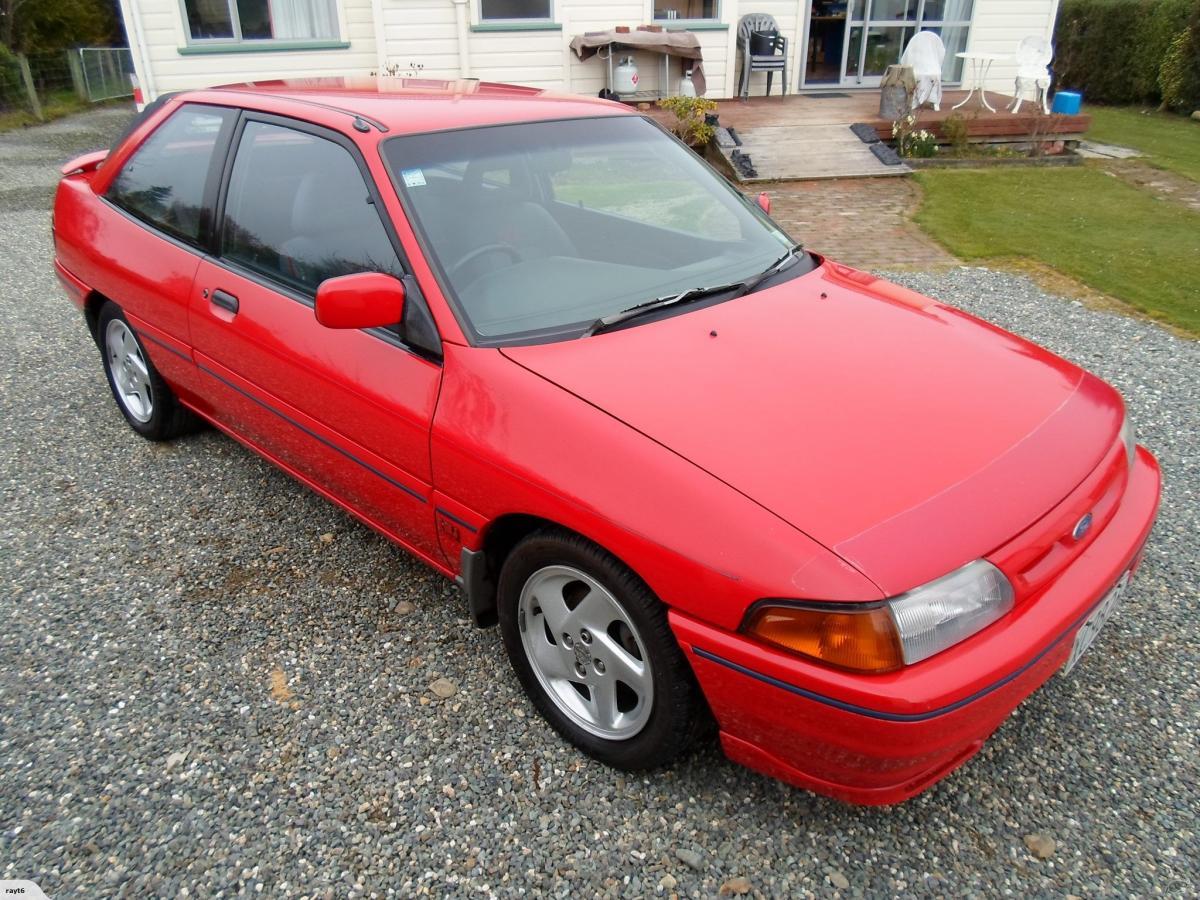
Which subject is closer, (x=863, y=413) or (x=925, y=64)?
(x=863, y=413)

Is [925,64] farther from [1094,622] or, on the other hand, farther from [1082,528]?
[1094,622]

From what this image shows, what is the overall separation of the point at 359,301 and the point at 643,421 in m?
0.87

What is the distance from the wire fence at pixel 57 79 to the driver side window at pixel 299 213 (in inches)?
669

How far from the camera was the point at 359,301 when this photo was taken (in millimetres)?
2391

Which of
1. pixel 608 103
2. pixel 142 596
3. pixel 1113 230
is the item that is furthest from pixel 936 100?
pixel 142 596

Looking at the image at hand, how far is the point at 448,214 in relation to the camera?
8.81 feet

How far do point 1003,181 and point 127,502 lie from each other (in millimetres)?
9441

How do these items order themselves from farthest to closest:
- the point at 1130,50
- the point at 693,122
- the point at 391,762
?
the point at 1130,50, the point at 693,122, the point at 391,762

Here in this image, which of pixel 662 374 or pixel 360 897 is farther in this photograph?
pixel 662 374

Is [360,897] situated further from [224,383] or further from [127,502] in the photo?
[127,502]

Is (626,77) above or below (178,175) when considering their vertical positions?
below

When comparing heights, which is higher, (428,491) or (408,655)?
(428,491)

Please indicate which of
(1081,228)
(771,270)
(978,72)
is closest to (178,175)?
(771,270)

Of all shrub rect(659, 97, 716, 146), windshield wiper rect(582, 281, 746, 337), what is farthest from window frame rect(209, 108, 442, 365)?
shrub rect(659, 97, 716, 146)
